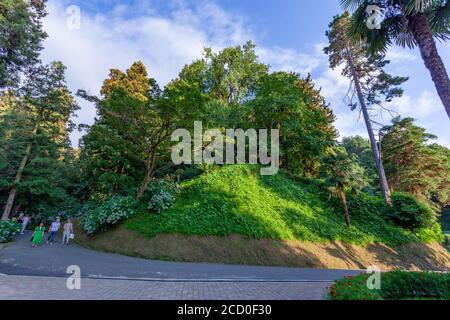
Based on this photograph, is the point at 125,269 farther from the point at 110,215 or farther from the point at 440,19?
the point at 440,19

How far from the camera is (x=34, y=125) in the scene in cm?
2083

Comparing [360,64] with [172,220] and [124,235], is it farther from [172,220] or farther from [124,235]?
[124,235]

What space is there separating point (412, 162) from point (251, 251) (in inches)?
942

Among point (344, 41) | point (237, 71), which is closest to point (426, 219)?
point (344, 41)

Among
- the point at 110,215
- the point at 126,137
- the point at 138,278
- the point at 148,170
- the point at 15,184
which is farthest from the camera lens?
the point at 15,184

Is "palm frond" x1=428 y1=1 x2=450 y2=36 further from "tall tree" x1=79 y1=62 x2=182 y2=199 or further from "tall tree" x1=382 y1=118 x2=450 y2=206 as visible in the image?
"tall tree" x1=382 y1=118 x2=450 y2=206

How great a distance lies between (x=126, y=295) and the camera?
A: 19.6 feet

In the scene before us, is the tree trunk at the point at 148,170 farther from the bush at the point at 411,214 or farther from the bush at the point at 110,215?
the bush at the point at 411,214

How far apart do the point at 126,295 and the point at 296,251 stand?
9.94m

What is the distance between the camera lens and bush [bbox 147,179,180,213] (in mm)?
14711

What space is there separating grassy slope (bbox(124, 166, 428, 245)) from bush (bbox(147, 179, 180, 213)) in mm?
470

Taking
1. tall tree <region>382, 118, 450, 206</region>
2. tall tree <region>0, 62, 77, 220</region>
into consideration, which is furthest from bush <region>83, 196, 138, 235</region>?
tall tree <region>382, 118, 450, 206</region>

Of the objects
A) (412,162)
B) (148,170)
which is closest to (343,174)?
(148,170)

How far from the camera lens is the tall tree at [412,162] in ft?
82.0
